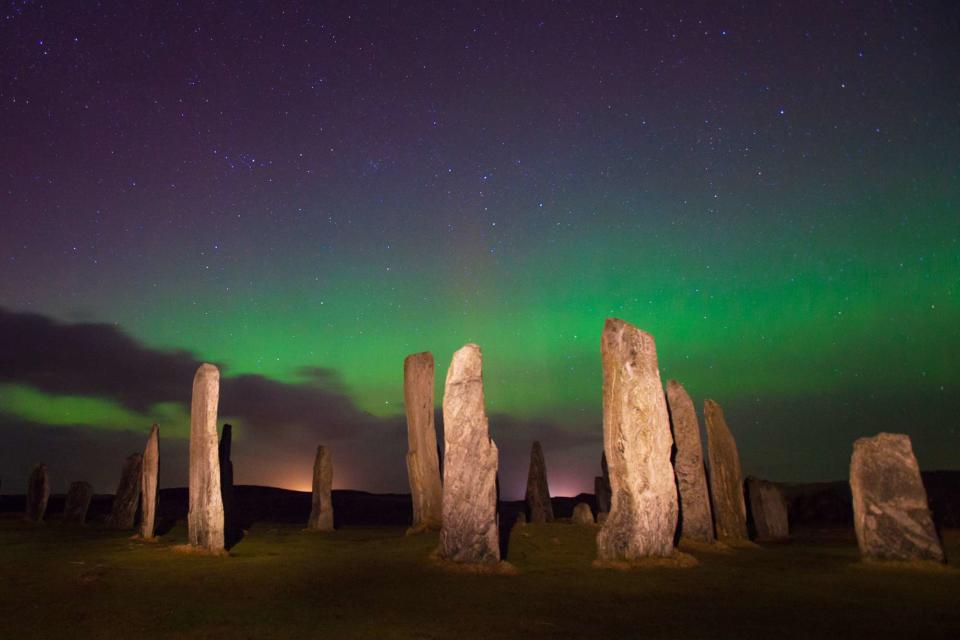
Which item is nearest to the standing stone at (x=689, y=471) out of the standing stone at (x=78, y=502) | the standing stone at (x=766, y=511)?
the standing stone at (x=766, y=511)

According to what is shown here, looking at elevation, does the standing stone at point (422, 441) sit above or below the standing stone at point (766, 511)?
above

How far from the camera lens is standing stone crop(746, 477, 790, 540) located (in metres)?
19.3

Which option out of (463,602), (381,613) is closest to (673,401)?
A: (463,602)

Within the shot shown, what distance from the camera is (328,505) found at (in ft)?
67.6

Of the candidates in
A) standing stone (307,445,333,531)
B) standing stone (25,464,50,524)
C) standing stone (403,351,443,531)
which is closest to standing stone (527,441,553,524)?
standing stone (403,351,443,531)

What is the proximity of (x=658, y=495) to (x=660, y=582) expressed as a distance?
198cm

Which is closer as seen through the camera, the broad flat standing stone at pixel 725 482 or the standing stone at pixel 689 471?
the standing stone at pixel 689 471

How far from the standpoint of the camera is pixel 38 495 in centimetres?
2381

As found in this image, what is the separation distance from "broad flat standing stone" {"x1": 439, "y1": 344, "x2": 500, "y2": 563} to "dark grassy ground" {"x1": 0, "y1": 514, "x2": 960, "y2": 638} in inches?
28.1

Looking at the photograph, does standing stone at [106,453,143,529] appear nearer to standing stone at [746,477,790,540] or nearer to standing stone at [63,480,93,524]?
standing stone at [63,480,93,524]

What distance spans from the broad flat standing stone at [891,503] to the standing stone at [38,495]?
2501 cm

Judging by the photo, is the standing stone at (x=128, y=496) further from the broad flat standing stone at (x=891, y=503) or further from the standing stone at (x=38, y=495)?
the broad flat standing stone at (x=891, y=503)

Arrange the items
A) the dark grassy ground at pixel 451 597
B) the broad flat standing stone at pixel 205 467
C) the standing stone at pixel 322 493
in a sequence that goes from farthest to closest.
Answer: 1. the standing stone at pixel 322 493
2. the broad flat standing stone at pixel 205 467
3. the dark grassy ground at pixel 451 597

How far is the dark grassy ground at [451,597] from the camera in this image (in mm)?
7230
